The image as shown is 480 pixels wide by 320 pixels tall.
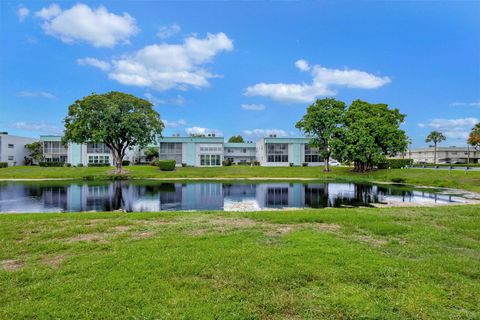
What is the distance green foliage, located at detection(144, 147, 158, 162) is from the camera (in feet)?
252

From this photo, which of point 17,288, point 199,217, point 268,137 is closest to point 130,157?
point 268,137

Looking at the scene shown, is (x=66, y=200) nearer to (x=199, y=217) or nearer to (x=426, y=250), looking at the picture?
(x=199, y=217)

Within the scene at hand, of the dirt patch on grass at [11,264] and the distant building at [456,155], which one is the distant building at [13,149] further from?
the distant building at [456,155]

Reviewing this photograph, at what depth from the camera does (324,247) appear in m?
7.34

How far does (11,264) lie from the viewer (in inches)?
253

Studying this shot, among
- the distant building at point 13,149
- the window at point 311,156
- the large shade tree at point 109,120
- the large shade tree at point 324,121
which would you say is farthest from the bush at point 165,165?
the distant building at point 13,149

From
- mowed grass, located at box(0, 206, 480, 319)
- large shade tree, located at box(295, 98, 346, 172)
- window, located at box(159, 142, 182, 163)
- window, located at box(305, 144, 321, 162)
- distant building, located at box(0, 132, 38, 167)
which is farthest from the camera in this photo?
window, located at box(305, 144, 321, 162)

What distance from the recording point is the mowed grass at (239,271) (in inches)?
178

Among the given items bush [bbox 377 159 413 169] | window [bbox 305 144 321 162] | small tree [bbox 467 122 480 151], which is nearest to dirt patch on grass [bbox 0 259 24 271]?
bush [bbox 377 159 413 169]

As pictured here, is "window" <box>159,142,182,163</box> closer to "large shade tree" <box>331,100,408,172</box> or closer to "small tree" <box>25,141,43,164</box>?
"small tree" <box>25,141,43,164</box>

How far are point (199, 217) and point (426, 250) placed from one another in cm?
772

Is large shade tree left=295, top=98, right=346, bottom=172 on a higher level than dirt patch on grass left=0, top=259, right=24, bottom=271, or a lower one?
higher

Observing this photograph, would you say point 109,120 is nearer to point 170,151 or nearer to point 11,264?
point 170,151

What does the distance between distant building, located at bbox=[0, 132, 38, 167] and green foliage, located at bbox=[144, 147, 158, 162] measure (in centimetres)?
2817
